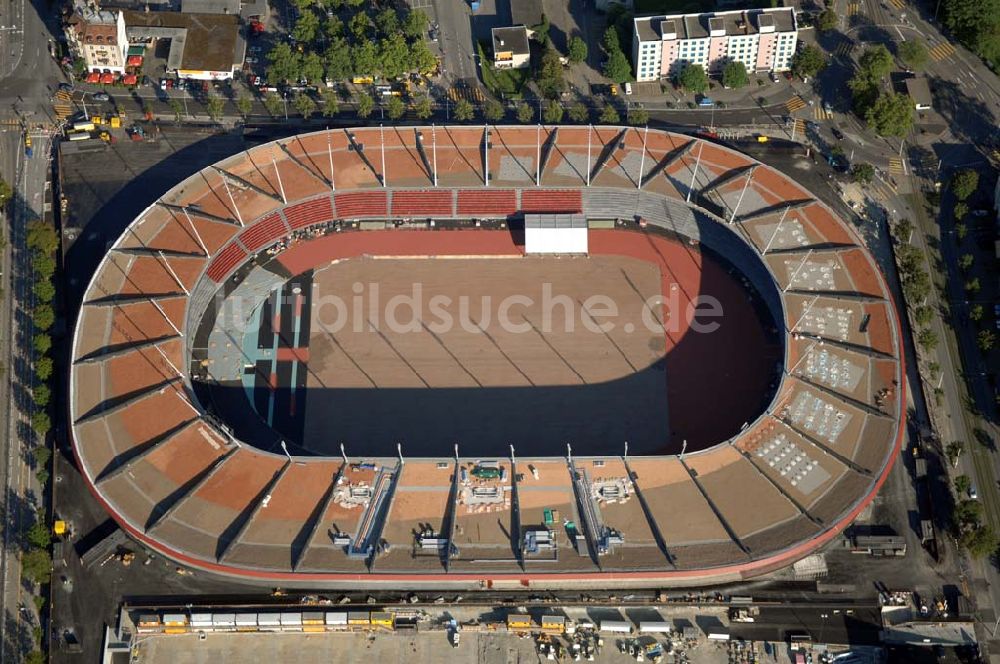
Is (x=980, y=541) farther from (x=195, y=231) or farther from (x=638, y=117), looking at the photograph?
(x=195, y=231)

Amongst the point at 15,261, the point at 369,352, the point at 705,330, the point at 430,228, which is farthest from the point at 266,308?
the point at 705,330

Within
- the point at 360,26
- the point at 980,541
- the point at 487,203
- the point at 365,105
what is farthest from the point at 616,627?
the point at 360,26

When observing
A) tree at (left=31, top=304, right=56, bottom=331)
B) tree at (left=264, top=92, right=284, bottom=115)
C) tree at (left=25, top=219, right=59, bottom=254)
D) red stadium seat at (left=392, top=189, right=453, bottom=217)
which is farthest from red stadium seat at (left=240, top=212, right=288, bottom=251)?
tree at (left=31, top=304, right=56, bottom=331)

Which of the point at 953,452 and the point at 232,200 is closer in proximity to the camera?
the point at 953,452

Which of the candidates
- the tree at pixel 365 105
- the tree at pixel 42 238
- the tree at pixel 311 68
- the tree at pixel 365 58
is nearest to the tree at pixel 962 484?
the tree at pixel 365 105

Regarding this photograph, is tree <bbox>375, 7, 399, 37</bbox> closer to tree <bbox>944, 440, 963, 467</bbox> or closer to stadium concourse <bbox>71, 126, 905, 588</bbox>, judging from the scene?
stadium concourse <bbox>71, 126, 905, 588</bbox>

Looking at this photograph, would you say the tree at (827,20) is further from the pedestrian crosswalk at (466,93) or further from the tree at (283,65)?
the tree at (283,65)
